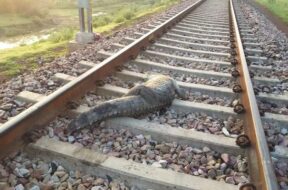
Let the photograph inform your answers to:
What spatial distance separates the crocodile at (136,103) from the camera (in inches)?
131

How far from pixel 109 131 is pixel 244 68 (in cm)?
215

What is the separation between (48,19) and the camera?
31016mm

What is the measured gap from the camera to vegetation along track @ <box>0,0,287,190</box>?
273 centimetres

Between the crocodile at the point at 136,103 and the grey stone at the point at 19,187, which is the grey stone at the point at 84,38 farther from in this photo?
the grey stone at the point at 19,187

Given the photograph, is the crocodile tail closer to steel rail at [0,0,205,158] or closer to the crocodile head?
the crocodile head

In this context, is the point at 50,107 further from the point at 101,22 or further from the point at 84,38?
the point at 101,22

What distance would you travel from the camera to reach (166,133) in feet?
10.8

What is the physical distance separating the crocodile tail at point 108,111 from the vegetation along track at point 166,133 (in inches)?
2.7

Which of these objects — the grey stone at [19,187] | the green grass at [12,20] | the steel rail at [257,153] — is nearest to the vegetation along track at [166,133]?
the steel rail at [257,153]

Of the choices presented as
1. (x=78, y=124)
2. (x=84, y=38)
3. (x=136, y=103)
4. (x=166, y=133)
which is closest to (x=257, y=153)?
(x=166, y=133)

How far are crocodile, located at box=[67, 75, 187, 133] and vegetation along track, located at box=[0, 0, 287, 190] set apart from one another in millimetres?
72

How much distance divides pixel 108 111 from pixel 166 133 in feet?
1.84

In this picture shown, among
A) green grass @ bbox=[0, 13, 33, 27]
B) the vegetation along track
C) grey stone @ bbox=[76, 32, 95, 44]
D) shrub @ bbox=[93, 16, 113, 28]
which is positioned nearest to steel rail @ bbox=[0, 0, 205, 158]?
the vegetation along track

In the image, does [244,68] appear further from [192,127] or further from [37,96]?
[37,96]
